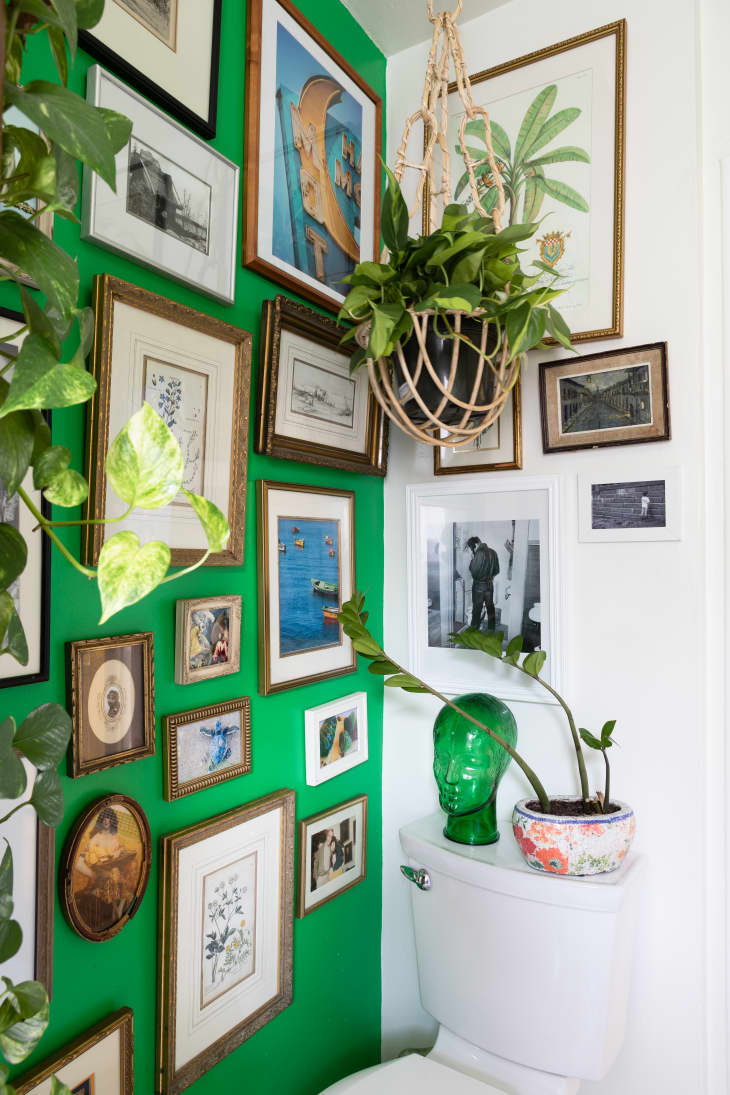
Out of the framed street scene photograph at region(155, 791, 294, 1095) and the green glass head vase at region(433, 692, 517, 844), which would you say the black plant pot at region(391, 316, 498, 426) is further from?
the framed street scene photograph at region(155, 791, 294, 1095)

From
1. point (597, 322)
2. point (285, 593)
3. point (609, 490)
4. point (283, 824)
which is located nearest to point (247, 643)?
point (285, 593)

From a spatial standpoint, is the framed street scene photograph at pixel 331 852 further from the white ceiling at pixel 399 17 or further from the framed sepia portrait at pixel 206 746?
the white ceiling at pixel 399 17

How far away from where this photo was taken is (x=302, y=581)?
4.16 feet

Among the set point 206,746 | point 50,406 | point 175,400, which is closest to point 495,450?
point 175,400

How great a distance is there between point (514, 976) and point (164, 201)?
1254 millimetres

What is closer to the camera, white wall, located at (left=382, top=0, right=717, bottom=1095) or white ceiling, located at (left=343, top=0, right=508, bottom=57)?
white wall, located at (left=382, top=0, right=717, bottom=1095)

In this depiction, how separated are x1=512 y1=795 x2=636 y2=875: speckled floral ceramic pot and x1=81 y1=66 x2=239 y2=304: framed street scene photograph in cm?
94

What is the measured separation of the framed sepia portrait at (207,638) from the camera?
3.26 feet

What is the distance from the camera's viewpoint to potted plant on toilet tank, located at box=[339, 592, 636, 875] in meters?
1.11

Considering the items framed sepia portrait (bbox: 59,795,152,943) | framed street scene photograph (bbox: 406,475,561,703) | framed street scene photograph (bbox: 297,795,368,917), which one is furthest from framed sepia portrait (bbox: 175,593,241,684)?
framed street scene photograph (bbox: 406,475,561,703)

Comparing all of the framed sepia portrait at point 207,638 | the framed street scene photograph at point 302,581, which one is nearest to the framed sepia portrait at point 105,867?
the framed sepia portrait at point 207,638

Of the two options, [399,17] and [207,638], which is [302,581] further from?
[399,17]

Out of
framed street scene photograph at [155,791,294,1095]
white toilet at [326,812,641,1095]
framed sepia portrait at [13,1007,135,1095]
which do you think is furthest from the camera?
white toilet at [326,812,641,1095]

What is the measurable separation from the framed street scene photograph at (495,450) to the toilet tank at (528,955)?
2.29ft
